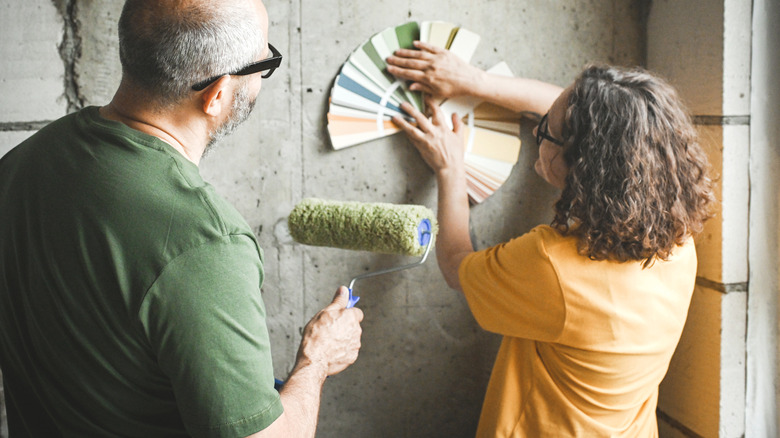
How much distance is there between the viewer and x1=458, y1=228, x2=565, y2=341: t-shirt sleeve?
137 centimetres

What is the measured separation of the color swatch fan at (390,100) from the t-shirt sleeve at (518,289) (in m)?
0.52

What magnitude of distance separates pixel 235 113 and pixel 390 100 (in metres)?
0.82

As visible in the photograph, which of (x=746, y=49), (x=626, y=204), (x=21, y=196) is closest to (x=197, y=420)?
(x=21, y=196)

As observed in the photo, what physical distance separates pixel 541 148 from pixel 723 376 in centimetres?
97

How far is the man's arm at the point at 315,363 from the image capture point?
3.47 ft

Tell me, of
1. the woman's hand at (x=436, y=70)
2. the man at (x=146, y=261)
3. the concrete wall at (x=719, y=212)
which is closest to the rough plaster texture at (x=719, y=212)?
the concrete wall at (x=719, y=212)

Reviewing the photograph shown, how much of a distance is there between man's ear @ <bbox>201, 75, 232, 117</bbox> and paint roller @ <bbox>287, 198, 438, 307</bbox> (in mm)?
538

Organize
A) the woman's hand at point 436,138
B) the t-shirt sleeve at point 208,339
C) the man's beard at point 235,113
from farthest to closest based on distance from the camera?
the woman's hand at point 436,138 < the man's beard at point 235,113 < the t-shirt sleeve at point 208,339

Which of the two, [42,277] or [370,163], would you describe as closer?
[42,277]

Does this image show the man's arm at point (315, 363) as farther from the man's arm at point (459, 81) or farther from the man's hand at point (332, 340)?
the man's arm at point (459, 81)

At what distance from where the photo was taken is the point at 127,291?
928 mm

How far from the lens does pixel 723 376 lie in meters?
1.74

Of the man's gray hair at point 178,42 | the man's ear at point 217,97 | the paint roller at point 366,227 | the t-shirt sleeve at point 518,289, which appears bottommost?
the t-shirt sleeve at point 518,289

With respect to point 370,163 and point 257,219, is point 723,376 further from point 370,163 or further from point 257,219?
point 257,219
